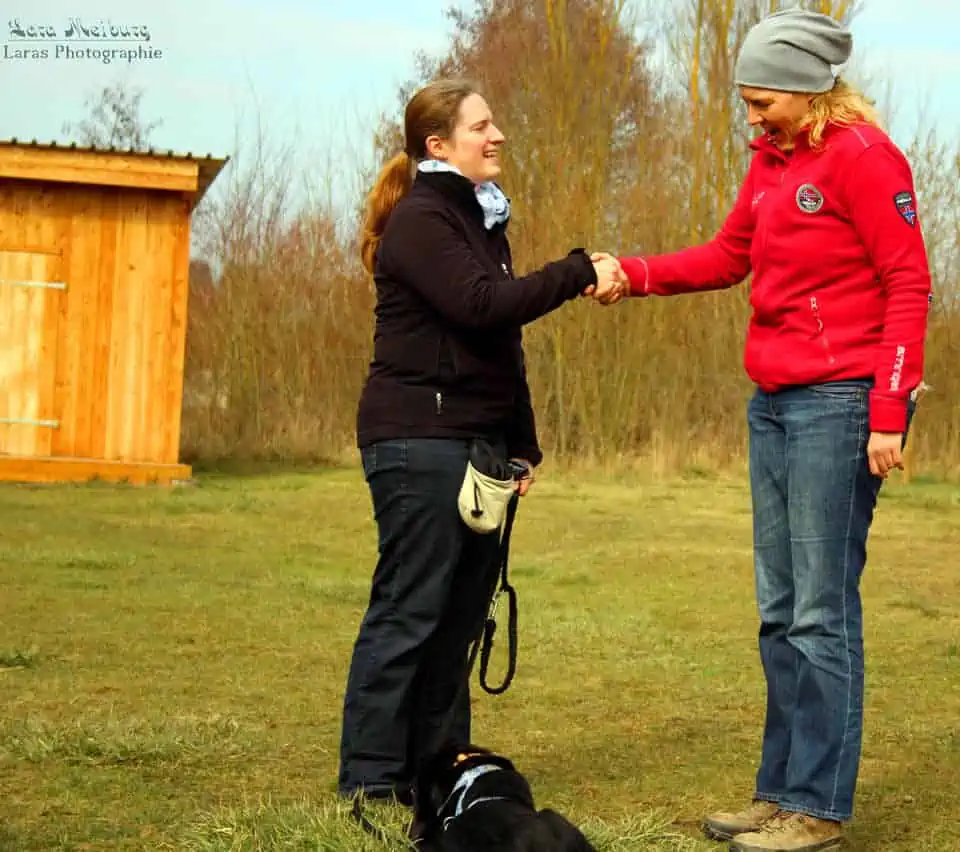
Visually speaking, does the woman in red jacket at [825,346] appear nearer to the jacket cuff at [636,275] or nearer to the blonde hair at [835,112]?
the blonde hair at [835,112]

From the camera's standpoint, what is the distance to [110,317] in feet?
51.3

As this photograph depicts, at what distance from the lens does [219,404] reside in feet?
67.0

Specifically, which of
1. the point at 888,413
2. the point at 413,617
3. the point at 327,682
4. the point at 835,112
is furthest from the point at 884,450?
the point at 327,682

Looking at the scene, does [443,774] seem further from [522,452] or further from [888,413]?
[888,413]

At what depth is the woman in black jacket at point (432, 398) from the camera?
3855mm

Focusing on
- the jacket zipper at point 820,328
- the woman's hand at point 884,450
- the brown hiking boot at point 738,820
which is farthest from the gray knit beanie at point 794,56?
the brown hiking boot at point 738,820

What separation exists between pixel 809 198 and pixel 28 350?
12.8 m

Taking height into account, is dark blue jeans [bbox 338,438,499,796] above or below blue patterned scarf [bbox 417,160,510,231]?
below

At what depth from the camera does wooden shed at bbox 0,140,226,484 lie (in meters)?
15.4

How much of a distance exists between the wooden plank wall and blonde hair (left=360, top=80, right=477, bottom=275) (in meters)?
11.8

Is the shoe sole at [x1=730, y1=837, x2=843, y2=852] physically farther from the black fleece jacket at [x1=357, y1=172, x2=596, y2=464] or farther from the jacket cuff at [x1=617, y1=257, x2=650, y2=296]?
the jacket cuff at [x1=617, y1=257, x2=650, y2=296]

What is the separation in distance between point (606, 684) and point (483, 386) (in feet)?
9.44

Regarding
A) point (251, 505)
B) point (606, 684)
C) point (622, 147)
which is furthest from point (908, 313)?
point (622, 147)

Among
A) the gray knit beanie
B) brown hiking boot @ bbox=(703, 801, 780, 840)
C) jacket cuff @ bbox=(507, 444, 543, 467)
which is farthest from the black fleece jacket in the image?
brown hiking boot @ bbox=(703, 801, 780, 840)
